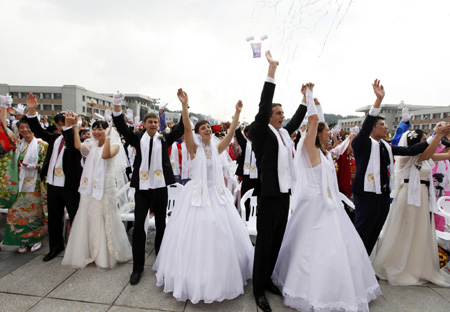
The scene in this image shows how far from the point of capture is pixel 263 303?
2672mm

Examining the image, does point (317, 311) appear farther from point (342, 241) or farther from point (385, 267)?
point (385, 267)

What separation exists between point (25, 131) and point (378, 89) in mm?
5349

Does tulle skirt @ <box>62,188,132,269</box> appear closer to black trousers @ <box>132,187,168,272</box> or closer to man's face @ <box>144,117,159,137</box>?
black trousers @ <box>132,187,168,272</box>

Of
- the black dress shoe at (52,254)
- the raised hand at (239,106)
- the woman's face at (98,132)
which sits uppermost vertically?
the raised hand at (239,106)

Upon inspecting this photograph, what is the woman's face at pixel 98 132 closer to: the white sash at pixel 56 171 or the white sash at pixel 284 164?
the white sash at pixel 56 171

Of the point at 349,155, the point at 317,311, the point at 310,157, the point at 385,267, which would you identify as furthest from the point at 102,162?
the point at 349,155

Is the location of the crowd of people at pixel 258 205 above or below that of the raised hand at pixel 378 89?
below

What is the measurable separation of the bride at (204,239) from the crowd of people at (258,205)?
1 cm

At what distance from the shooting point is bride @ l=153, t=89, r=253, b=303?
2707mm

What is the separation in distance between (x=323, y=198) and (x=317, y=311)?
3.64 feet

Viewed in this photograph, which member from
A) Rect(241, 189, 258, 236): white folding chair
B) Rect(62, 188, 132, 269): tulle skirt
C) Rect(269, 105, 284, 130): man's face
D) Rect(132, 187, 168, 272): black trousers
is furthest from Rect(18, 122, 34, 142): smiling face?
Rect(269, 105, 284, 130): man's face

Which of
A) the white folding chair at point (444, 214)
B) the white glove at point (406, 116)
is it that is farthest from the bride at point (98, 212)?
the white glove at point (406, 116)

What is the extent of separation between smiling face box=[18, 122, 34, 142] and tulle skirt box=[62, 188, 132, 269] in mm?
1612

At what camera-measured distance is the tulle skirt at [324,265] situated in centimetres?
250
